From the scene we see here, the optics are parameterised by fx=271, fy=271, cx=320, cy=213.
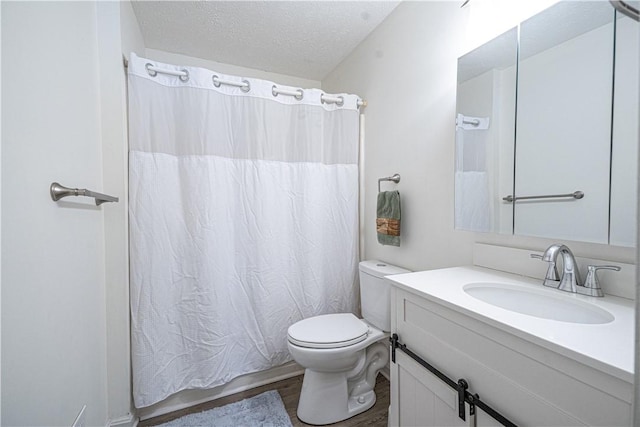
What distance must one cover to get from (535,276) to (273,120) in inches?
62.2

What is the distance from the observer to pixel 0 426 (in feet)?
2.04

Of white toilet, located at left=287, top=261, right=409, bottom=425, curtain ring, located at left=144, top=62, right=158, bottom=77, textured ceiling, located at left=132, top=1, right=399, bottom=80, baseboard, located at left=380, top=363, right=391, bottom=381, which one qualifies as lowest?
baseboard, located at left=380, top=363, right=391, bottom=381

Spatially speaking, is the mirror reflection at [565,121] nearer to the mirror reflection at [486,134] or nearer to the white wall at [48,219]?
the mirror reflection at [486,134]

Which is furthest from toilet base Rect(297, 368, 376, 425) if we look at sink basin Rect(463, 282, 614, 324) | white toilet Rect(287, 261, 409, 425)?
sink basin Rect(463, 282, 614, 324)

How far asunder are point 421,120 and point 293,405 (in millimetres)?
1798

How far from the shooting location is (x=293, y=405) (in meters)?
1.60

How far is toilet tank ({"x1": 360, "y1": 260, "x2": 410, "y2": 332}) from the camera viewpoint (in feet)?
5.08

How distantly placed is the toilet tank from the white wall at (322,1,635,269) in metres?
0.14

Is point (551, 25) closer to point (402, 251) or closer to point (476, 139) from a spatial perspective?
point (476, 139)

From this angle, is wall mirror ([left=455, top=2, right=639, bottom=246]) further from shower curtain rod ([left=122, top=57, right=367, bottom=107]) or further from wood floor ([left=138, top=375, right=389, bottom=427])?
wood floor ([left=138, top=375, right=389, bottom=427])

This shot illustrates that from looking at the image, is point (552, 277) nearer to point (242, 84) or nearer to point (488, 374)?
point (488, 374)

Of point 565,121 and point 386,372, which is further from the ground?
point 565,121

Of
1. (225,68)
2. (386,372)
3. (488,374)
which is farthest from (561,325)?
(225,68)

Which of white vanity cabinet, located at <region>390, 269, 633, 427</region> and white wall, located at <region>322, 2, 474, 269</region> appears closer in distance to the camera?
white vanity cabinet, located at <region>390, 269, 633, 427</region>
